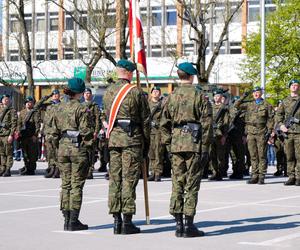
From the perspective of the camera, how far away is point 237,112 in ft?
65.6

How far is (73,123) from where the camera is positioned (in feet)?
34.2

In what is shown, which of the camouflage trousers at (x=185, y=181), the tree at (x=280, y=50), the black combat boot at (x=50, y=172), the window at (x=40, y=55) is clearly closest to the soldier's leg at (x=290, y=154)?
the black combat boot at (x=50, y=172)

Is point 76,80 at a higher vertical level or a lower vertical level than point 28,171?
Answer: higher

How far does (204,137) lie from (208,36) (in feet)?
161

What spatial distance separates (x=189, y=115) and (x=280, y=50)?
32063 mm

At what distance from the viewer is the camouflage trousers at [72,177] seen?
33.4 ft

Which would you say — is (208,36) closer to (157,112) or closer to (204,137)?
(157,112)

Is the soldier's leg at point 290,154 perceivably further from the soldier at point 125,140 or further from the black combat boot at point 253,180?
the soldier at point 125,140

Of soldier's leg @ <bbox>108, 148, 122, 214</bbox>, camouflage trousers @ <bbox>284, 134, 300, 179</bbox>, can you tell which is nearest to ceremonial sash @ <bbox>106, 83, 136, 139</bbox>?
soldier's leg @ <bbox>108, 148, 122, 214</bbox>

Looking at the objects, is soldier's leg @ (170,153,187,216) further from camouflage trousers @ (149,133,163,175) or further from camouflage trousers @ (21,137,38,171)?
camouflage trousers @ (21,137,38,171)

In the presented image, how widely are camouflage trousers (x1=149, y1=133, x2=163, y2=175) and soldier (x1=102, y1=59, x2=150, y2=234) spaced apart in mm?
8729

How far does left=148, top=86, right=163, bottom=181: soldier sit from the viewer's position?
1878 centimetres

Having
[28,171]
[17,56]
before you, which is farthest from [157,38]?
[28,171]

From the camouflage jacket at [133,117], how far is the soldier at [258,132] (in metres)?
7.93
